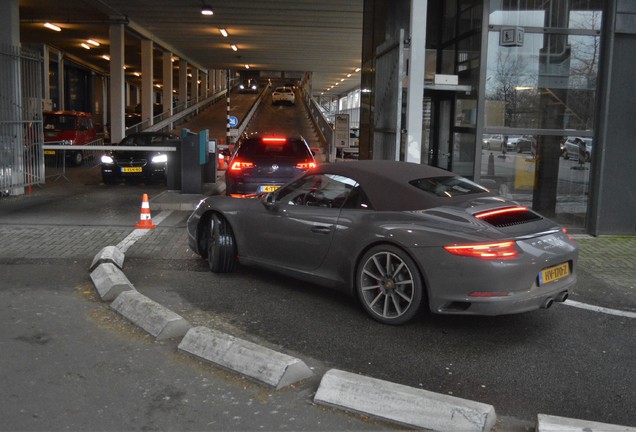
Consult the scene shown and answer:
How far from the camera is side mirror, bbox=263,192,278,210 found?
676cm

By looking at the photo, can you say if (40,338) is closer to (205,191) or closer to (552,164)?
(552,164)

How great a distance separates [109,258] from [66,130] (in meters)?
17.8

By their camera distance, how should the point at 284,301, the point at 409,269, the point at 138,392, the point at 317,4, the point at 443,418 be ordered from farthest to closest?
the point at 317,4, the point at 284,301, the point at 409,269, the point at 138,392, the point at 443,418

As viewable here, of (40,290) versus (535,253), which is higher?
(535,253)

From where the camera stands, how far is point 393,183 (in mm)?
6047

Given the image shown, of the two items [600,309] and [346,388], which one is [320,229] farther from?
[600,309]

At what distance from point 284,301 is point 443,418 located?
2928mm

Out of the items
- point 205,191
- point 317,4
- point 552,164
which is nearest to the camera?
point 552,164

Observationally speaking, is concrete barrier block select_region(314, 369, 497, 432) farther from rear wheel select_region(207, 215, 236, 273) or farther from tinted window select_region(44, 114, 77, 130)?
tinted window select_region(44, 114, 77, 130)

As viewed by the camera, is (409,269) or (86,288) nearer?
(409,269)

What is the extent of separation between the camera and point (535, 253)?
528 cm

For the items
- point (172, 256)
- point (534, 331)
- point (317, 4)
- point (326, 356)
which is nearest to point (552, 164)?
point (534, 331)

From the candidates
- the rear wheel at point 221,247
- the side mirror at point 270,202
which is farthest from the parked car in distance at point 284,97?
the side mirror at point 270,202

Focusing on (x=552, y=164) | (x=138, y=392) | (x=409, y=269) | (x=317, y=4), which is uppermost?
(x=317, y=4)
